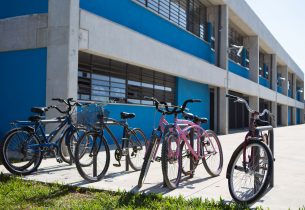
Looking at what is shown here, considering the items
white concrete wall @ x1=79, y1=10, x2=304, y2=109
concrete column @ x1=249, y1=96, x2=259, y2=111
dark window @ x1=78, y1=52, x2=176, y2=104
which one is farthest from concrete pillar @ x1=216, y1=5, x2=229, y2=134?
concrete column @ x1=249, y1=96, x2=259, y2=111

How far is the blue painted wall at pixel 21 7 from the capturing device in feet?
29.4

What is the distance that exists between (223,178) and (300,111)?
2011 inches

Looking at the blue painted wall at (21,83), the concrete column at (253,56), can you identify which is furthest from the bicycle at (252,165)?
the concrete column at (253,56)

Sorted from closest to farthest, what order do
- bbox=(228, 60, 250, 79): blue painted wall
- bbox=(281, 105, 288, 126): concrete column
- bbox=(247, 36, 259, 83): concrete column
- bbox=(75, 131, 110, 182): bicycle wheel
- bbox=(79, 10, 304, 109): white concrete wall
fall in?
1. bbox=(75, 131, 110, 182): bicycle wheel
2. bbox=(79, 10, 304, 109): white concrete wall
3. bbox=(228, 60, 250, 79): blue painted wall
4. bbox=(247, 36, 259, 83): concrete column
5. bbox=(281, 105, 288, 126): concrete column

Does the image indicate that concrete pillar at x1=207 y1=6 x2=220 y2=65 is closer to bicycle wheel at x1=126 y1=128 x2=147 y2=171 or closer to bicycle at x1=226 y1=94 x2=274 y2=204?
bicycle wheel at x1=126 y1=128 x2=147 y2=171

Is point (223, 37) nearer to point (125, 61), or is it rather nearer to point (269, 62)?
point (125, 61)

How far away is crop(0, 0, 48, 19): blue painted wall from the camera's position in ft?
29.4

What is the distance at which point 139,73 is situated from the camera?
1288 cm

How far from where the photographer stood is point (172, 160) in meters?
4.88

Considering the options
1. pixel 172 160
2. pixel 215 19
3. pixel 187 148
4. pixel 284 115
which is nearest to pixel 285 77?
pixel 284 115

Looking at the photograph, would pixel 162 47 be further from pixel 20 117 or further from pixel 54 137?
pixel 54 137

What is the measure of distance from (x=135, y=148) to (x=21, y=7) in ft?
18.7

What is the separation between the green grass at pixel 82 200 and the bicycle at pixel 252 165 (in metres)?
0.31

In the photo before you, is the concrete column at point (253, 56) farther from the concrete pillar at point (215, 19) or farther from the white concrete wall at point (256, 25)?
the concrete pillar at point (215, 19)
